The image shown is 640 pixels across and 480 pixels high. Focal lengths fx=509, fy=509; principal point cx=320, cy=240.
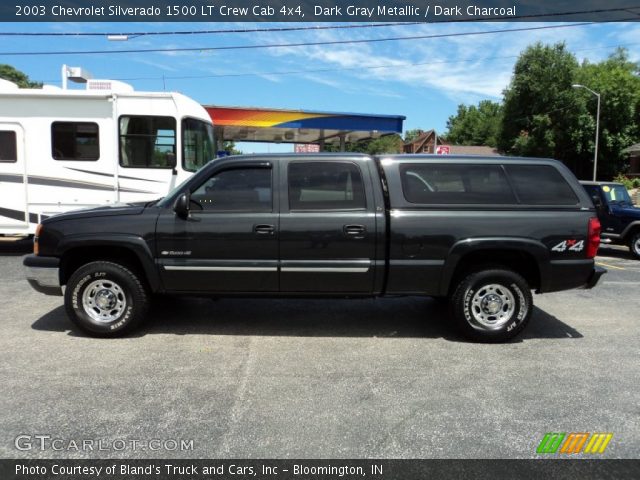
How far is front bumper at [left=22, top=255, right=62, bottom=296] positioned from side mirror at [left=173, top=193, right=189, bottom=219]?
52.7 inches

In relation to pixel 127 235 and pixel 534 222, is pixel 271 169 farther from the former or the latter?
pixel 534 222

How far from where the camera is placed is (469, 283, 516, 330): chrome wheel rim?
5.06 meters

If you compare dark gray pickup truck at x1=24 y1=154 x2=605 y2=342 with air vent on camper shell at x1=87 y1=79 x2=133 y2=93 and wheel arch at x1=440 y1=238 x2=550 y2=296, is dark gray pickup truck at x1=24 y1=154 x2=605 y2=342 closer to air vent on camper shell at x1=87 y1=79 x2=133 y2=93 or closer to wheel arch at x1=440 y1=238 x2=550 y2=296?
wheel arch at x1=440 y1=238 x2=550 y2=296

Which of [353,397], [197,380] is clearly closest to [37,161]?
[197,380]

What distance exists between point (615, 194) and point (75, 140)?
40.0ft

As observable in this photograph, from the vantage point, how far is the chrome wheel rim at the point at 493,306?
16.6 feet

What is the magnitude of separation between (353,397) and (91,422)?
5.99 ft

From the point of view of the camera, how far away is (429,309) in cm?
640

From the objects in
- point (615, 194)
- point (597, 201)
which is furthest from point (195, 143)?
point (615, 194)

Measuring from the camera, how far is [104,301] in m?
5.13

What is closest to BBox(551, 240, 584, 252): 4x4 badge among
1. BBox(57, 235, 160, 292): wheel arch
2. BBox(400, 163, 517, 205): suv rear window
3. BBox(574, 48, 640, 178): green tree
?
BBox(400, 163, 517, 205): suv rear window

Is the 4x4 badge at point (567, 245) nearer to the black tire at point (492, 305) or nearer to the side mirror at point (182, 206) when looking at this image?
the black tire at point (492, 305)

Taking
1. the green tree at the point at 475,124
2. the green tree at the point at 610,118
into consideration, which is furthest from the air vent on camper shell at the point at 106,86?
the green tree at the point at 475,124
